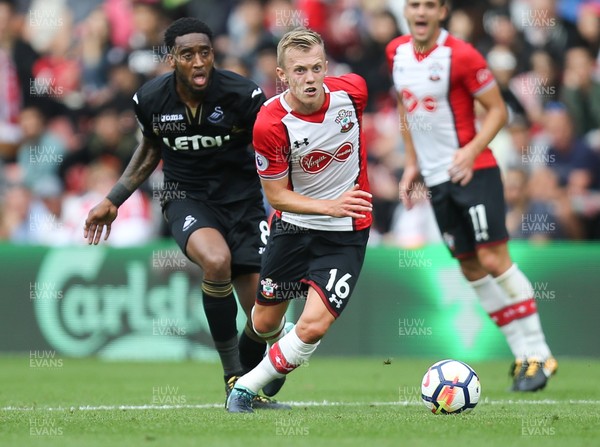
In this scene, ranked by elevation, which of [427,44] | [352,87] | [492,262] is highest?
[427,44]

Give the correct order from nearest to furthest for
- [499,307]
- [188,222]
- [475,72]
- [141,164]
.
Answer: [188,222], [141,164], [475,72], [499,307]

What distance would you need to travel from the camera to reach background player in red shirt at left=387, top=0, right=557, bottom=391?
8.99 m

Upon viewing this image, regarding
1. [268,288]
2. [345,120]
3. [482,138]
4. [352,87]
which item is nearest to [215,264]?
[268,288]

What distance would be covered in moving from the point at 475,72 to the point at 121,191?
3.04 m

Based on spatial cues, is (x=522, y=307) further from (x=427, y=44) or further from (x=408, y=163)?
(x=427, y=44)

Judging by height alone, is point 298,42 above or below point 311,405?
above

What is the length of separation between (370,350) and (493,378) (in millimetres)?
2349

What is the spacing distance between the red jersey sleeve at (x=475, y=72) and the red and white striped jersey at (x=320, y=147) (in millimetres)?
1954

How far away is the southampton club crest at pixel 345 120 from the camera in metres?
7.14

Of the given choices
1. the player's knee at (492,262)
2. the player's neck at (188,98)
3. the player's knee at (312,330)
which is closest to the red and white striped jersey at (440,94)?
the player's knee at (492,262)

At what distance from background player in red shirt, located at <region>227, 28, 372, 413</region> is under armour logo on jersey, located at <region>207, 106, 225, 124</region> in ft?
2.53

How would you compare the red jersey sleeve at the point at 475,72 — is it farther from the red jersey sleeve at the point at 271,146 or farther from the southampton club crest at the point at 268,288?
the southampton club crest at the point at 268,288

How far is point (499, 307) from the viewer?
9297mm

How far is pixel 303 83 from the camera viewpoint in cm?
689
